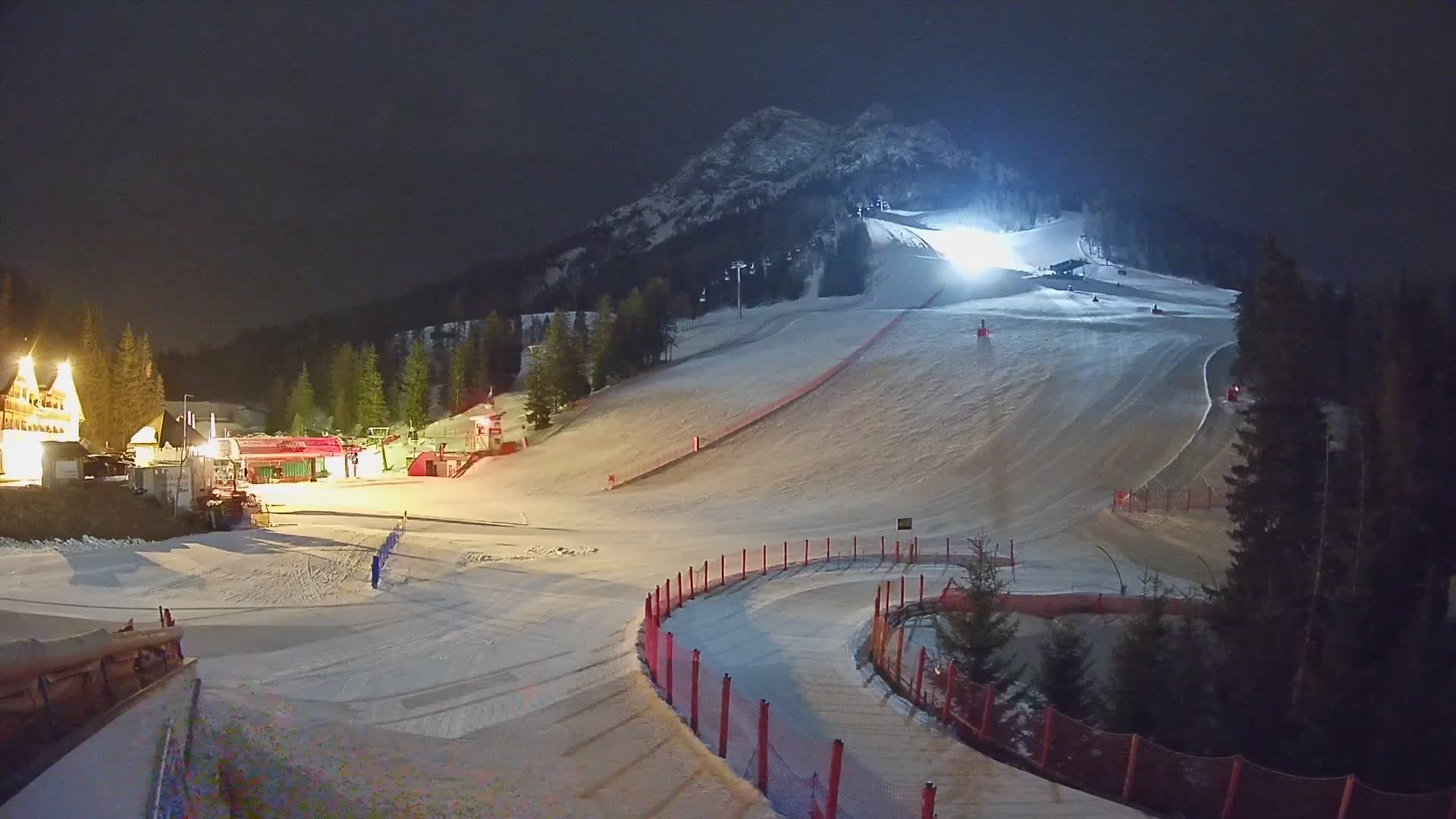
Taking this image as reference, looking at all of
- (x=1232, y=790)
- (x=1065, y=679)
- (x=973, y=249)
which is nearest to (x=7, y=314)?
(x=1065, y=679)

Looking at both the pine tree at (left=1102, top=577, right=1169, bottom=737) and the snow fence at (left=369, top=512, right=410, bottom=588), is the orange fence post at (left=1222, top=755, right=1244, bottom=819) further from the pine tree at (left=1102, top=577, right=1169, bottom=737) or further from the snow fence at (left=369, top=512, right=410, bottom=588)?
the snow fence at (left=369, top=512, right=410, bottom=588)

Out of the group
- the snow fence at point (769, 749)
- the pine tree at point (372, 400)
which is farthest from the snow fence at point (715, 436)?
the pine tree at point (372, 400)

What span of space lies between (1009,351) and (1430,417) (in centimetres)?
3697

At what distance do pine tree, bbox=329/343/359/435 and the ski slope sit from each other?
37.2 metres

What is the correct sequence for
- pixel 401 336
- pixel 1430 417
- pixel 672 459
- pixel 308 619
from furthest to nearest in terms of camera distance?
1. pixel 401 336
2. pixel 672 459
3. pixel 1430 417
4. pixel 308 619

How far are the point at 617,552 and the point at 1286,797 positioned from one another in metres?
19.6

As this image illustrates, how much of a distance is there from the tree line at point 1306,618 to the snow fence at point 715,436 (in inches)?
998

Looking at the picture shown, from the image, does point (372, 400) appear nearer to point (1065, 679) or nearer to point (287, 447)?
point (287, 447)

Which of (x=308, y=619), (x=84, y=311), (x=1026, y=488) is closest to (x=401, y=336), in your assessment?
(x=84, y=311)

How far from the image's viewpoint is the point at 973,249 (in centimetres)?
16775

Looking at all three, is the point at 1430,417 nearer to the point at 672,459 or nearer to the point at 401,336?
the point at 672,459

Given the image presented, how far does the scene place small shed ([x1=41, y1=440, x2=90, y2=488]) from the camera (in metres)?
25.1

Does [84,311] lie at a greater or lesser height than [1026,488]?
greater

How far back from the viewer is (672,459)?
45750 mm
